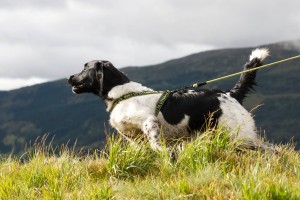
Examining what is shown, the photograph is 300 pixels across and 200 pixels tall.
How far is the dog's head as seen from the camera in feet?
31.2

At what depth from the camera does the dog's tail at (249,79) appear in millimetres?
9906

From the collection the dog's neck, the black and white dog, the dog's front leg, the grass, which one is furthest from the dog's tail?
the dog's front leg

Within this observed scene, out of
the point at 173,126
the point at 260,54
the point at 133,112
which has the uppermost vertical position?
the point at 260,54

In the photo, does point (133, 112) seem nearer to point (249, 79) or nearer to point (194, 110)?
point (194, 110)

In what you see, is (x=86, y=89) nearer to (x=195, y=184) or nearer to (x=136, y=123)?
(x=136, y=123)

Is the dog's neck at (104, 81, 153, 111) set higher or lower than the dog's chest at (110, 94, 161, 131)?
higher

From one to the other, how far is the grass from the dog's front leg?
129mm

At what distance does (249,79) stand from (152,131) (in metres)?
2.57

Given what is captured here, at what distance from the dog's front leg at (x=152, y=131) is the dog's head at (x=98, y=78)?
1180 millimetres

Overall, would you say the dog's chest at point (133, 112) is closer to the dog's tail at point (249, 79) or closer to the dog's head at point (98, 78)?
the dog's head at point (98, 78)

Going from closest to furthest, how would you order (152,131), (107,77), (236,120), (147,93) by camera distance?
(152,131)
(236,120)
(147,93)
(107,77)

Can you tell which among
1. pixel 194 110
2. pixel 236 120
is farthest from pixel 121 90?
pixel 236 120

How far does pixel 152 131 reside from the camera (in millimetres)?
8617

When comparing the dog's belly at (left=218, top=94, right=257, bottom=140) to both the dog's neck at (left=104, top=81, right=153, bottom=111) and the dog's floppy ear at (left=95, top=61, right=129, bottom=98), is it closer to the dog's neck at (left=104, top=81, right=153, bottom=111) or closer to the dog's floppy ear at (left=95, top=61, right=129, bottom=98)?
the dog's neck at (left=104, top=81, right=153, bottom=111)
